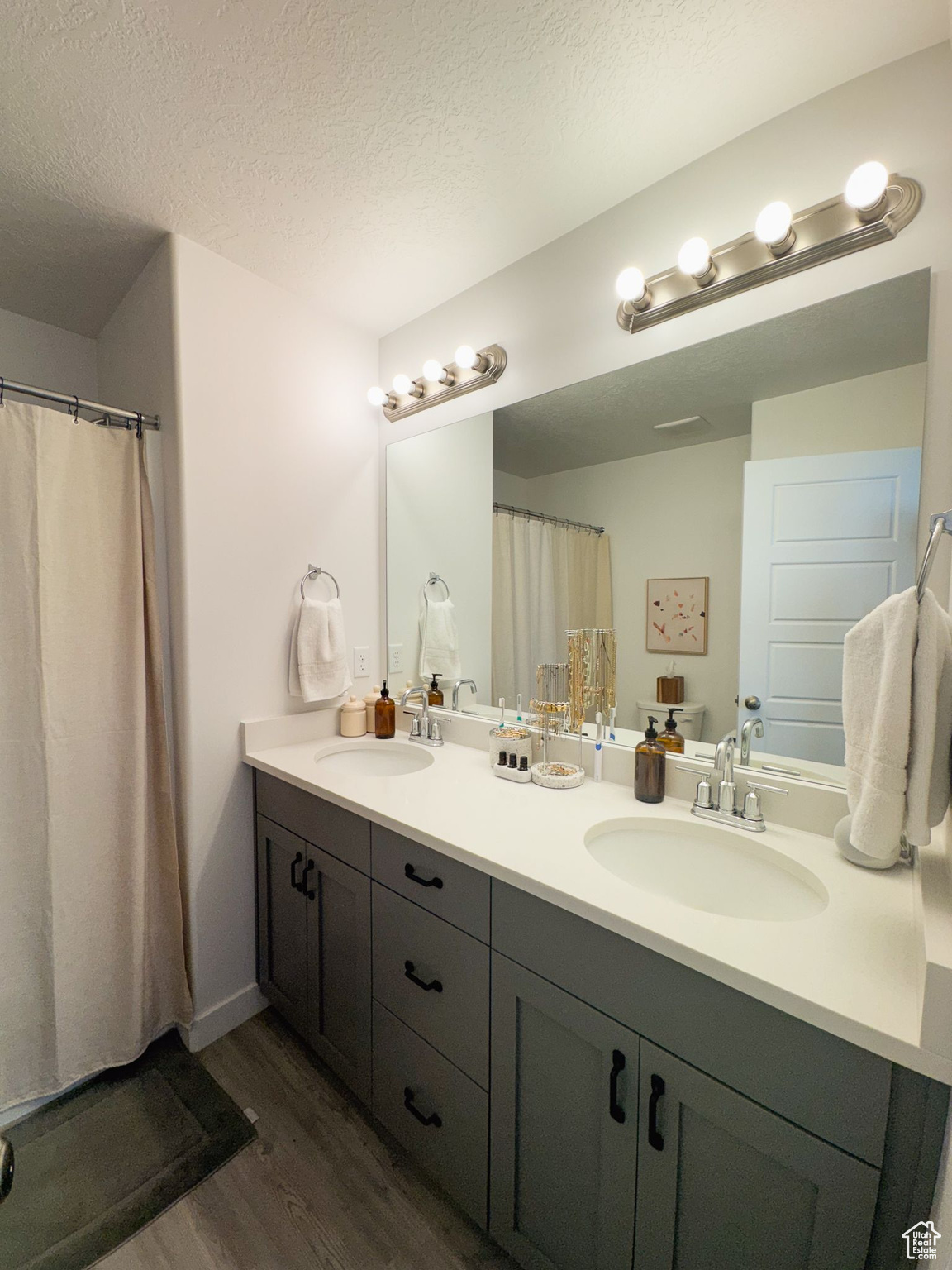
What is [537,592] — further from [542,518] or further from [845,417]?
[845,417]

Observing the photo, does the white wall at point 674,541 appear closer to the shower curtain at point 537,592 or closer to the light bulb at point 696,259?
the shower curtain at point 537,592

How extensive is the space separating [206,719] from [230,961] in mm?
787

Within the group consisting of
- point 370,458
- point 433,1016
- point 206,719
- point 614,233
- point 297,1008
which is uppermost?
Result: point 614,233

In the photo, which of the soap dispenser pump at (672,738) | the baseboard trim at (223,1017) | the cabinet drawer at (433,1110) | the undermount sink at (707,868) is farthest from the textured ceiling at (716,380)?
the baseboard trim at (223,1017)

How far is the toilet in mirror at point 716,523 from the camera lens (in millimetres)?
1062

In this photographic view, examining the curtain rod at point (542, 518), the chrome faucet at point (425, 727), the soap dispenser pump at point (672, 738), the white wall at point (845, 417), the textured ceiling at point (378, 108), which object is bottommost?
the chrome faucet at point (425, 727)

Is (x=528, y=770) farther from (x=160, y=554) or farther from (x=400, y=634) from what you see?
(x=160, y=554)

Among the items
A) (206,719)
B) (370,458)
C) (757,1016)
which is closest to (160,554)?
(206,719)

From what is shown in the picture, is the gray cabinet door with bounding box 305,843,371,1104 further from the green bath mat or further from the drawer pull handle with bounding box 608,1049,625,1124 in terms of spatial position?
the drawer pull handle with bounding box 608,1049,625,1124

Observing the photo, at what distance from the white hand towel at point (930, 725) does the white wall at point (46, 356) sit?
2.74 metres

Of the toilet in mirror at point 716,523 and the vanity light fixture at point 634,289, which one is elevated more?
the vanity light fixture at point 634,289

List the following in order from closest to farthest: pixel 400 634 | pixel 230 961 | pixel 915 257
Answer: pixel 915 257 < pixel 230 961 < pixel 400 634

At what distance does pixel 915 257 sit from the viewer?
1.00 meters

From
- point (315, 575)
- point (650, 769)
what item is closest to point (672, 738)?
point (650, 769)
